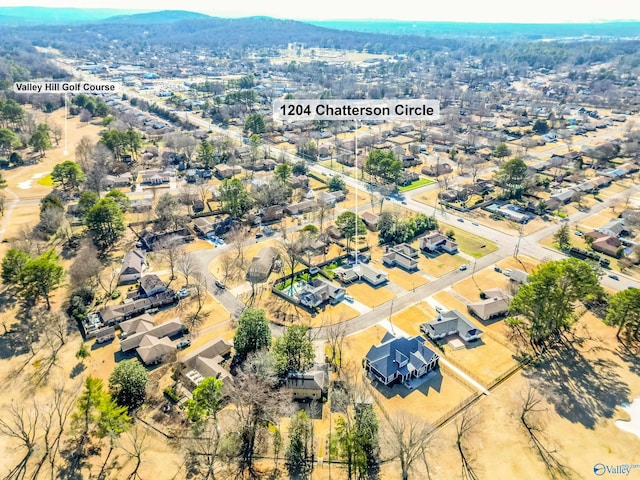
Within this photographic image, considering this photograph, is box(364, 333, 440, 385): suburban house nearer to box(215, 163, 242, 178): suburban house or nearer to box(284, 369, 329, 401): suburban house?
box(284, 369, 329, 401): suburban house

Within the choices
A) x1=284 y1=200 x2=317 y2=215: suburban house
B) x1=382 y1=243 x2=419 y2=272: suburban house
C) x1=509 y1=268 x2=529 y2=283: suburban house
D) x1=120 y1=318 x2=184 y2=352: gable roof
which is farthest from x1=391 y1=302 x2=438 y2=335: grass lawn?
x1=284 y1=200 x2=317 y2=215: suburban house

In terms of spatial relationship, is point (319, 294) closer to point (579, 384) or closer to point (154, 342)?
point (154, 342)

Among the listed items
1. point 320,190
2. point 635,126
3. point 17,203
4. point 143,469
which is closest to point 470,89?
point 635,126

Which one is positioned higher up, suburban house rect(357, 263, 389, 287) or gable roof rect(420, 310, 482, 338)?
gable roof rect(420, 310, 482, 338)

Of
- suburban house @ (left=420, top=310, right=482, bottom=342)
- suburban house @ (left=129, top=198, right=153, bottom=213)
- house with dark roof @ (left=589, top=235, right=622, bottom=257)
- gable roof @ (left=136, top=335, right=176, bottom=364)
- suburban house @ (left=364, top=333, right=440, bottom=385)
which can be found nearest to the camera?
suburban house @ (left=364, top=333, right=440, bottom=385)

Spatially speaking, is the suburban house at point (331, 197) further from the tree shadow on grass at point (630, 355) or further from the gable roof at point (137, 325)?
the tree shadow on grass at point (630, 355)

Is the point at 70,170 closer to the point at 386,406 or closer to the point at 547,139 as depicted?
the point at 386,406
